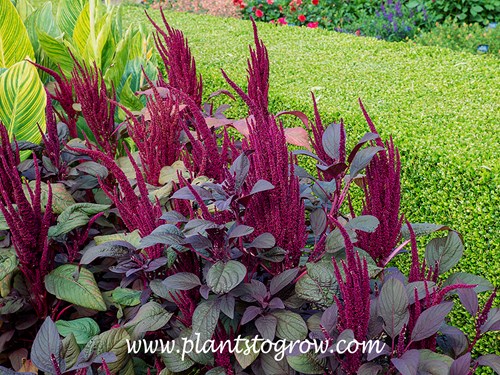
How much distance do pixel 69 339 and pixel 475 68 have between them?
3.18 m

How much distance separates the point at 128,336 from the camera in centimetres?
122

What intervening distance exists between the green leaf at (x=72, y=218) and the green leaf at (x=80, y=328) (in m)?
0.20

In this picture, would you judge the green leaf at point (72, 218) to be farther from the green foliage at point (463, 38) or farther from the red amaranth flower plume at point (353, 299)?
the green foliage at point (463, 38)

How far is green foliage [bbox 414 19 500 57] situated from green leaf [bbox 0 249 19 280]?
475cm

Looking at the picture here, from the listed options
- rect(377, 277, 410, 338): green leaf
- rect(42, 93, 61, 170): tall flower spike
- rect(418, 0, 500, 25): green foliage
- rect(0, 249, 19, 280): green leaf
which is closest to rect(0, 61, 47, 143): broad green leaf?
rect(42, 93, 61, 170): tall flower spike

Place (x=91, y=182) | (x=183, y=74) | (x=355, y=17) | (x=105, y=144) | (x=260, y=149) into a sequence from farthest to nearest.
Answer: (x=355, y=17) < (x=183, y=74) < (x=105, y=144) < (x=91, y=182) < (x=260, y=149)

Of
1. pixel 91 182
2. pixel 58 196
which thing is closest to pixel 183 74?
pixel 91 182

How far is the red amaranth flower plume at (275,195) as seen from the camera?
112cm

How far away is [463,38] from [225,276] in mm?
5184

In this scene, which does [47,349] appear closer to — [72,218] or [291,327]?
[72,218]

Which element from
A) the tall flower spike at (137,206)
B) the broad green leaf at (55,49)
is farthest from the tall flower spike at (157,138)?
the broad green leaf at (55,49)

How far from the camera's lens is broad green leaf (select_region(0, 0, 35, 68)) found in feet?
8.24

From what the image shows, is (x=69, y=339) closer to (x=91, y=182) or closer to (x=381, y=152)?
(x=91, y=182)

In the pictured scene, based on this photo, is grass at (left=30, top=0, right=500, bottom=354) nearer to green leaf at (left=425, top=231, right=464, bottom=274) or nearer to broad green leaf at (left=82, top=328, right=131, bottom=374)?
green leaf at (left=425, top=231, right=464, bottom=274)
